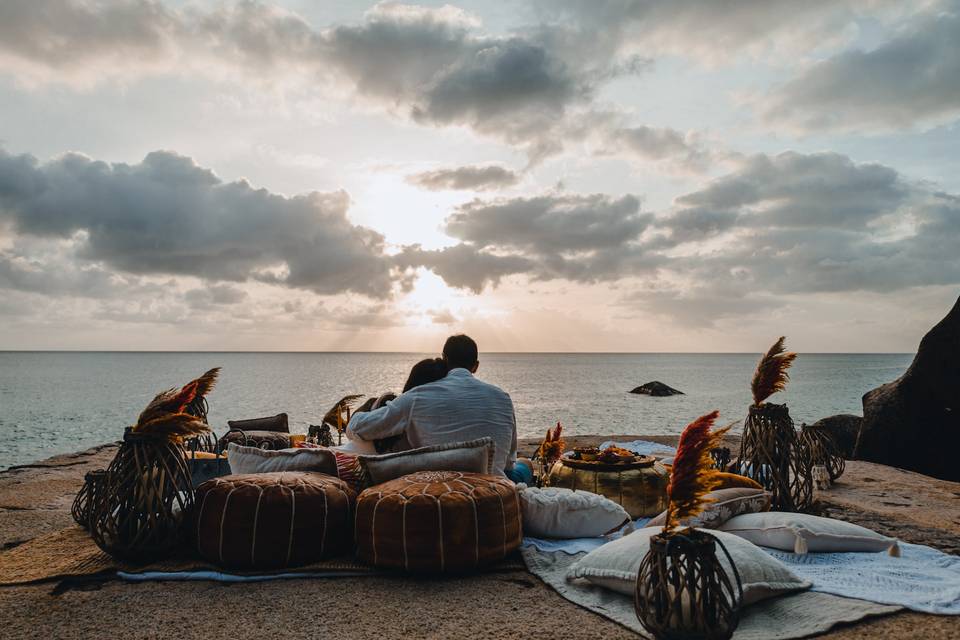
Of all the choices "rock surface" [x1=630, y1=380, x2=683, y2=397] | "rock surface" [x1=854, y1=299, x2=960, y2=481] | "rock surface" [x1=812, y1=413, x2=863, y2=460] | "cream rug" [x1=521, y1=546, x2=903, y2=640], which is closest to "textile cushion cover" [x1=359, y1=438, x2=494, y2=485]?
"cream rug" [x1=521, y1=546, x2=903, y2=640]

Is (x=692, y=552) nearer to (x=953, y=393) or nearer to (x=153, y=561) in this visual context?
(x=153, y=561)

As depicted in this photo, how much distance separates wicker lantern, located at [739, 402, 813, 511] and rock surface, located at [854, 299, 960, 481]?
765cm

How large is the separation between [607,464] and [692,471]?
355 centimetres

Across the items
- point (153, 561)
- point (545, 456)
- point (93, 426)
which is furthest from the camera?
point (93, 426)

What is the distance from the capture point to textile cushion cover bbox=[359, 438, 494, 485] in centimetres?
519

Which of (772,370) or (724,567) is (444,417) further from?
(772,370)

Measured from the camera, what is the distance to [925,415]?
40.3 ft

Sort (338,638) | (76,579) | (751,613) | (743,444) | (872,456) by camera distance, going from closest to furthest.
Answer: (338,638) → (751,613) → (76,579) → (743,444) → (872,456)

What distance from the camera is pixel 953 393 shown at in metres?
12.2

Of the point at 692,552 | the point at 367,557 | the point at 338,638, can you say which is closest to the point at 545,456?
the point at 367,557

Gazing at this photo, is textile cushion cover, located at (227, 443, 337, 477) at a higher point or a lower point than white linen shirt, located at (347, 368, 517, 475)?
lower

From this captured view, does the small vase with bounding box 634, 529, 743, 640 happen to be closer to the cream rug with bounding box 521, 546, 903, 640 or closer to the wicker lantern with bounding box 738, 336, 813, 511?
the cream rug with bounding box 521, 546, 903, 640

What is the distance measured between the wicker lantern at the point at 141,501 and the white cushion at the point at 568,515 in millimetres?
2756

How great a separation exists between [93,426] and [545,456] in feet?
102
